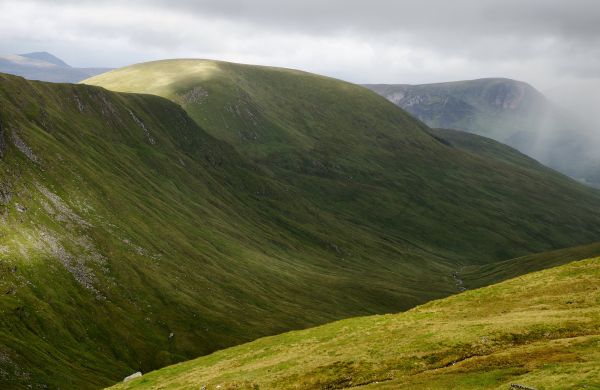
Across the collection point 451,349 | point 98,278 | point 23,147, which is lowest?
point 98,278

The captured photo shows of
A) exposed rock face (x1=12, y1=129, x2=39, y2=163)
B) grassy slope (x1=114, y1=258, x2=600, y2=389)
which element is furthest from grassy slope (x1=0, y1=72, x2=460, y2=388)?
grassy slope (x1=114, y1=258, x2=600, y2=389)

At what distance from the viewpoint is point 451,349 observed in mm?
48906

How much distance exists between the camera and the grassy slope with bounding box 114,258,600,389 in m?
40.4

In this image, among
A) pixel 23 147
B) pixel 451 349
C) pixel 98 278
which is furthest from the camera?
pixel 23 147

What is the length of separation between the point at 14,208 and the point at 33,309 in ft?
107

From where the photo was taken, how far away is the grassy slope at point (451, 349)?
40.4 m

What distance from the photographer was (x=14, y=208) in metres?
Answer: 128

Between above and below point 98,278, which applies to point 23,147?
above

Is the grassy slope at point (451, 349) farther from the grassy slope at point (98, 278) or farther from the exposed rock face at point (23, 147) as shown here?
the exposed rock face at point (23, 147)

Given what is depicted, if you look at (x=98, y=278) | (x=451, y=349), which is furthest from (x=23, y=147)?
(x=451, y=349)

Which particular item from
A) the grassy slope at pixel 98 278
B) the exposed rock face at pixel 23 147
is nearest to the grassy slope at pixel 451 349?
the grassy slope at pixel 98 278

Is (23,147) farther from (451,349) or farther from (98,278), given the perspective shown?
(451,349)

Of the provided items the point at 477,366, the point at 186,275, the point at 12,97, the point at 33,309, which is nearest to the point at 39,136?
the point at 12,97

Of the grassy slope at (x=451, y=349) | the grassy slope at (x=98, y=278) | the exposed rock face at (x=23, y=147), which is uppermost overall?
the exposed rock face at (x=23, y=147)
